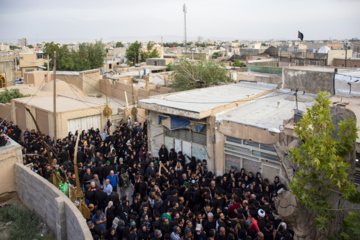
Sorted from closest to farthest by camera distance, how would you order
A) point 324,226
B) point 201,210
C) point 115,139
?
point 324,226 < point 201,210 < point 115,139

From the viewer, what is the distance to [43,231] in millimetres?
8797

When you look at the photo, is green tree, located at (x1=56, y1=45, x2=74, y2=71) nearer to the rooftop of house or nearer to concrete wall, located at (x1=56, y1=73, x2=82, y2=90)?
concrete wall, located at (x1=56, y1=73, x2=82, y2=90)

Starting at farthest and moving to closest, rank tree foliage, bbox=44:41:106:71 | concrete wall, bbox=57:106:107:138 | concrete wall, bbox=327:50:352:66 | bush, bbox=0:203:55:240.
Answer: tree foliage, bbox=44:41:106:71 < concrete wall, bbox=327:50:352:66 < concrete wall, bbox=57:106:107:138 < bush, bbox=0:203:55:240

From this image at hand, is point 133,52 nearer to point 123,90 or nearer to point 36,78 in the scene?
point 36,78

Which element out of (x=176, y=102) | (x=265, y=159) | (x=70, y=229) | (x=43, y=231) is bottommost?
(x=43, y=231)

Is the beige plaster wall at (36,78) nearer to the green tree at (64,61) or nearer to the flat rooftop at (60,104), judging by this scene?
the flat rooftop at (60,104)

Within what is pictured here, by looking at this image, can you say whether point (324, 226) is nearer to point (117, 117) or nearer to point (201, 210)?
point (201, 210)

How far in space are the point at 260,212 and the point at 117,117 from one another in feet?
39.7

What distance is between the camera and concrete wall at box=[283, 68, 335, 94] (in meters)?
12.9

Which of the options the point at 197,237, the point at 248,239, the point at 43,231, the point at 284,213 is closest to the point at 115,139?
the point at 43,231

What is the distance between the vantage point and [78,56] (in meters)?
41.7

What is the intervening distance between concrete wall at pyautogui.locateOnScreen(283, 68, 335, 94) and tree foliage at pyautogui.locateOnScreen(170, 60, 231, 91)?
613cm

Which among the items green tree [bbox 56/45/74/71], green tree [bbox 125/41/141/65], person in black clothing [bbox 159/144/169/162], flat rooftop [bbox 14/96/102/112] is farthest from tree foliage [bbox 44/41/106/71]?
person in black clothing [bbox 159/144/169/162]

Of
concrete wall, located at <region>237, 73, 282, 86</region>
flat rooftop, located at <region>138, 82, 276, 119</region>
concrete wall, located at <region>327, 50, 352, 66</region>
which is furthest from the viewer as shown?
concrete wall, located at <region>327, 50, 352, 66</region>
